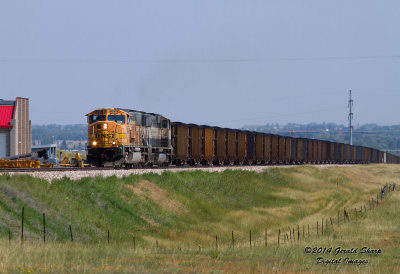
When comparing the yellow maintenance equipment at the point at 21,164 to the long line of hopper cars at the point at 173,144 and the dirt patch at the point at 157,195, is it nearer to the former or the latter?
the long line of hopper cars at the point at 173,144

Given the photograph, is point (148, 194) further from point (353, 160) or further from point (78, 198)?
point (353, 160)

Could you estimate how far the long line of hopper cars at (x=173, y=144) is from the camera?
41844 millimetres

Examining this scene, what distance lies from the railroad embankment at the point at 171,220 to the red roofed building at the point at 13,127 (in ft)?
114

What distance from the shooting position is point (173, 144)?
5506cm

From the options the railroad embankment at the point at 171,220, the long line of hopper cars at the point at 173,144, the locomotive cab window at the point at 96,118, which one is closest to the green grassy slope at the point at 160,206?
the railroad embankment at the point at 171,220

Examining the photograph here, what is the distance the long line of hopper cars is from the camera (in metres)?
41.8

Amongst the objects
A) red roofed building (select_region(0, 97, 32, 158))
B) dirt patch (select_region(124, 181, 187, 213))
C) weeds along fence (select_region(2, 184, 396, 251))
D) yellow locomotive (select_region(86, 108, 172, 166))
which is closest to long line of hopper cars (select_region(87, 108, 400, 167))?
yellow locomotive (select_region(86, 108, 172, 166))

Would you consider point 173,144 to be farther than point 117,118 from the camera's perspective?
Yes

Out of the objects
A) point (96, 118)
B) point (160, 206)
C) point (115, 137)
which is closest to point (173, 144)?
point (96, 118)

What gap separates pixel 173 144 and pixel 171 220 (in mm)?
16735

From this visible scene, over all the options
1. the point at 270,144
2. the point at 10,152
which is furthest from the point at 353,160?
the point at 10,152

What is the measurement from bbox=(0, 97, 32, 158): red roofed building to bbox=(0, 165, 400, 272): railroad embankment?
114 ft

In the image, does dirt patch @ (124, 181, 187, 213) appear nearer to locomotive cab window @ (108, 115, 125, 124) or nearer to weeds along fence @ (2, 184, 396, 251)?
locomotive cab window @ (108, 115, 125, 124)

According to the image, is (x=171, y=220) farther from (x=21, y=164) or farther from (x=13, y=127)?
(x=13, y=127)
